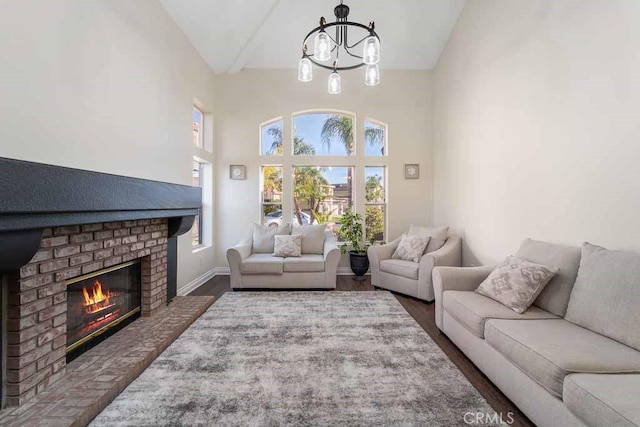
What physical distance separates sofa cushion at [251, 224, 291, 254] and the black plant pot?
113 cm

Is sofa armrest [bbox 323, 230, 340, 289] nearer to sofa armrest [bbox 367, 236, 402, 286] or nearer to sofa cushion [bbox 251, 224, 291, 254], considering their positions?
sofa armrest [bbox 367, 236, 402, 286]

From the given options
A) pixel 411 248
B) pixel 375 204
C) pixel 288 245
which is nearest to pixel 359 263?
pixel 411 248

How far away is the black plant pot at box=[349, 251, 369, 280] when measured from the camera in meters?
4.73

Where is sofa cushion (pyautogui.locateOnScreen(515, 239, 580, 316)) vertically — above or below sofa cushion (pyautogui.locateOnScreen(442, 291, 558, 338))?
above

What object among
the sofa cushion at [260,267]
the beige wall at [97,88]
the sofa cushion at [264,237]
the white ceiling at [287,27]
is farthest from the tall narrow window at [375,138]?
the beige wall at [97,88]

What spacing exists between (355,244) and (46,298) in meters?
3.75

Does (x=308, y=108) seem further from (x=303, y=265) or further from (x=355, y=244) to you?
(x=303, y=265)

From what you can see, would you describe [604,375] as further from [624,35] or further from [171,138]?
[171,138]

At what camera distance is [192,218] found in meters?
3.26

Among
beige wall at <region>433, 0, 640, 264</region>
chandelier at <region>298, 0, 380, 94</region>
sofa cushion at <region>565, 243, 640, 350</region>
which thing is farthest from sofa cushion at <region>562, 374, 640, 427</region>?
chandelier at <region>298, 0, 380, 94</region>

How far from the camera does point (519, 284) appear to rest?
6.91 feet

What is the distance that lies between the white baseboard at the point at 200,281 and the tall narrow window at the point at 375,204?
261 centimetres

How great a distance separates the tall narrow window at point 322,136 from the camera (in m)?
5.18

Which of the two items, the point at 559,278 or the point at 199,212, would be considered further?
the point at 199,212
